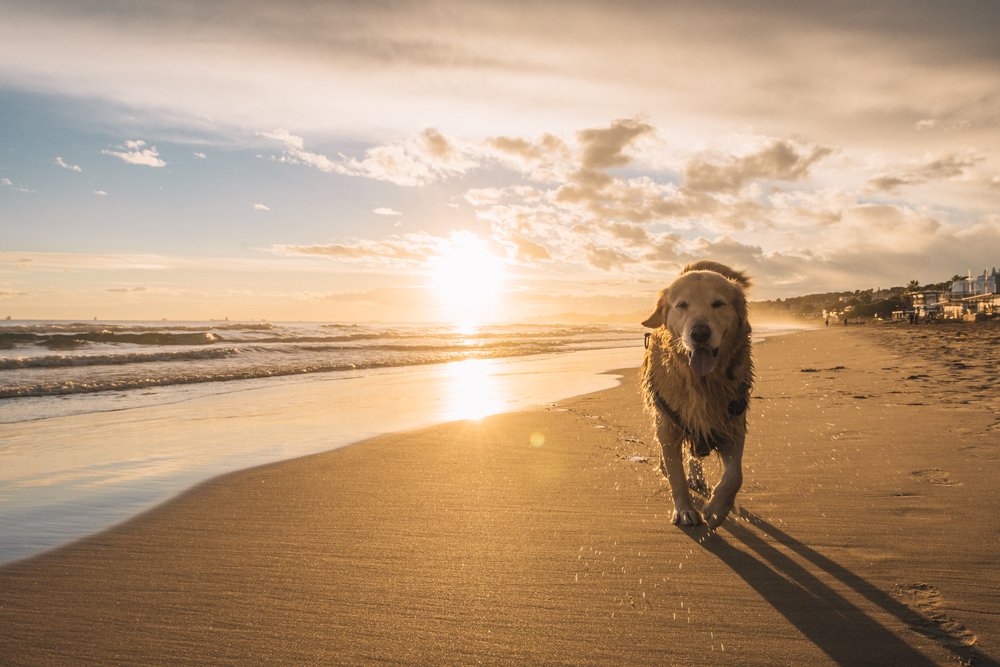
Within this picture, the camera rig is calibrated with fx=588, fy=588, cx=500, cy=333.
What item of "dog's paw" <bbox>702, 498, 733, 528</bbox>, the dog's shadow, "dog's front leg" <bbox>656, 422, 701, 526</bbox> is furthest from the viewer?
"dog's front leg" <bbox>656, 422, 701, 526</bbox>

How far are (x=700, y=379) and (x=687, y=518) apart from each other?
0.86m

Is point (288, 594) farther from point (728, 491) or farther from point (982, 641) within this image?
point (982, 641)

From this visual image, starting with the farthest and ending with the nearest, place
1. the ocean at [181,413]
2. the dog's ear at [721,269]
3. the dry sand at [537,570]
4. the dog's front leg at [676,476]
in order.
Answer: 1. the dog's ear at [721,269]
2. the ocean at [181,413]
3. the dog's front leg at [676,476]
4. the dry sand at [537,570]

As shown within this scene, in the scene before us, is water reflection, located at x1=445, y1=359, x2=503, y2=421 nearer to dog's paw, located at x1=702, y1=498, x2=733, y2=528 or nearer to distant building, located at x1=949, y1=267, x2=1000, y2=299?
dog's paw, located at x1=702, y1=498, x2=733, y2=528

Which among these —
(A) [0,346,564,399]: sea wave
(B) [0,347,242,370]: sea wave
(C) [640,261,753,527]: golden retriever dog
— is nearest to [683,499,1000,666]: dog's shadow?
(C) [640,261,753,527]: golden retriever dog

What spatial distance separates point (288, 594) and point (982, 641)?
253cm

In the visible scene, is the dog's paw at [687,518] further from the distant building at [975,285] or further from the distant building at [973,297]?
the distant building at [975,285]

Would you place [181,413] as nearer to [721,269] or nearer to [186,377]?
[186,377]

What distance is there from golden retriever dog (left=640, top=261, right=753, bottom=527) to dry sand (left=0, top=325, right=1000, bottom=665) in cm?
31

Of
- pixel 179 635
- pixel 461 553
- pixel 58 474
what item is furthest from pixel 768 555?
pixel 58 474

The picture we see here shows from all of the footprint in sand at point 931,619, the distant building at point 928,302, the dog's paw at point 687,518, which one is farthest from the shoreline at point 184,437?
the distant building at point 928,302

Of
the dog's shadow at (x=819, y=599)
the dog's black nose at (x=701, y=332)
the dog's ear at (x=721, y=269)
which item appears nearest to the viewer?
the dog's shadow at (x=819, y=599)

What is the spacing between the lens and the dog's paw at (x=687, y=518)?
325 cm

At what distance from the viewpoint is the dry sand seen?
2043 mm
